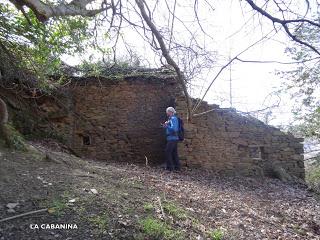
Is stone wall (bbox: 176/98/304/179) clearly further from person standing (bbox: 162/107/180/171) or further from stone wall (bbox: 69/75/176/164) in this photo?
stone wall (bbox: 69/75/176/164)

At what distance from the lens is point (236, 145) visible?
9.39 meters

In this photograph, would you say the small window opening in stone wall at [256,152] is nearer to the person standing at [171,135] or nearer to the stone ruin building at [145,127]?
the stone ruin building at [145,127]

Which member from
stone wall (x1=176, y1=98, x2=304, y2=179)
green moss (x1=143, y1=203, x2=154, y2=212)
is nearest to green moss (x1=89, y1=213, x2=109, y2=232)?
green moss (x1=143, y1=203, x2=154, y2=212)

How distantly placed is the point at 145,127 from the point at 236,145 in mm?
2549

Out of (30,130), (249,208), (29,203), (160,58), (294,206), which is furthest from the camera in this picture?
(30,130)

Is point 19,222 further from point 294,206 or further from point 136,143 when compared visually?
point 136,143

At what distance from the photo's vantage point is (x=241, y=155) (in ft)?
30.9

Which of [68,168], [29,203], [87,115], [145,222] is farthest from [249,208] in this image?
[87,115]

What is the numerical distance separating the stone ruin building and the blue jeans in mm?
961

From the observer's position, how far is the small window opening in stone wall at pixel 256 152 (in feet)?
31.3

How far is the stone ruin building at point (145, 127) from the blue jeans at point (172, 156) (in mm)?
961

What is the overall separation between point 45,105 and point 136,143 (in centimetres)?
266

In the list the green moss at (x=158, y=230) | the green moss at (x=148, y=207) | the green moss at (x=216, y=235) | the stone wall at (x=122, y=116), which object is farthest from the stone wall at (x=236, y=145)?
the green moss at (x=158, y=230)

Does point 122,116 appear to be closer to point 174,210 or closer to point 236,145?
point 236,145
